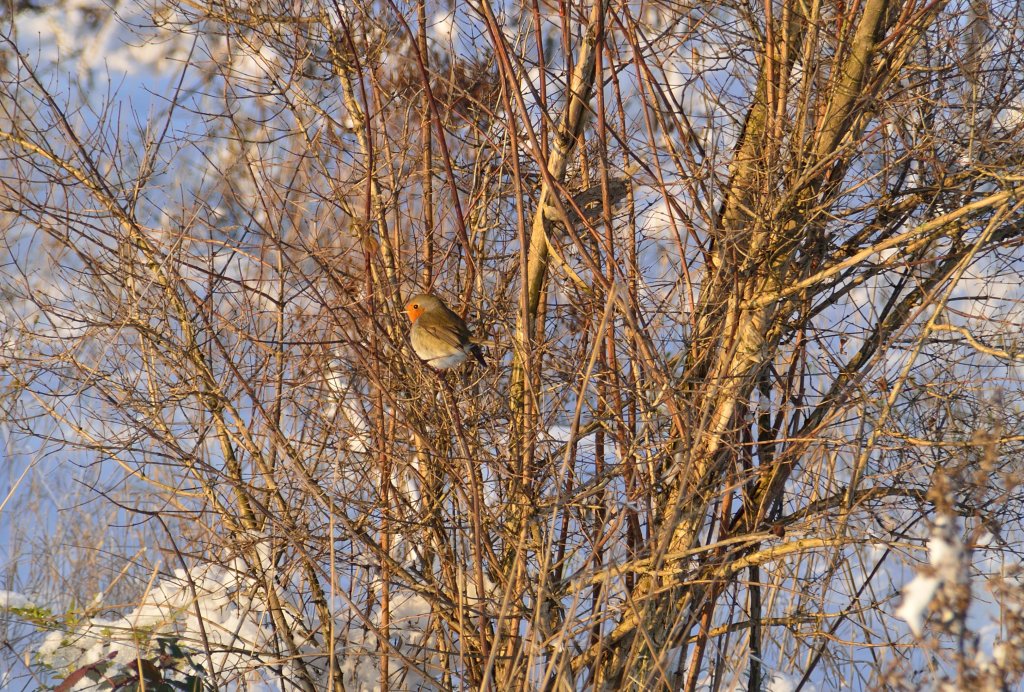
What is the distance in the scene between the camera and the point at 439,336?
3.10 meters

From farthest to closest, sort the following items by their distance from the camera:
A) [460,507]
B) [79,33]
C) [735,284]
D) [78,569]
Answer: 1. [79,33]
2. [78,569]
3. [460,507]
4. [735,284]

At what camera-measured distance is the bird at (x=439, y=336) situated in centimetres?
306

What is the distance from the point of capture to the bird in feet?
10.0

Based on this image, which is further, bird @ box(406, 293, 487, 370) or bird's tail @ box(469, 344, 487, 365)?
bird's tail @ box(469, 344, 487, 365)

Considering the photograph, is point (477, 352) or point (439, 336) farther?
point (477, 352)

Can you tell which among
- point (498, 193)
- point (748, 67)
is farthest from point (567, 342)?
point (748, 67)

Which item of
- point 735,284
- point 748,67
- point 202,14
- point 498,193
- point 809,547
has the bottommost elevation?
point 809,547

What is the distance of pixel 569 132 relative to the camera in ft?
9.83

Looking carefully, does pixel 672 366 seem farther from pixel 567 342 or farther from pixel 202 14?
pixel 202 14

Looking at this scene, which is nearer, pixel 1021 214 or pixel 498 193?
pixel 1021 214

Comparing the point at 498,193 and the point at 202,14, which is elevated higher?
the point at 202,14

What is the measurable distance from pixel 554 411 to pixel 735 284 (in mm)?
710

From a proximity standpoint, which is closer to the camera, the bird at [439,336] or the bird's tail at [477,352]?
the bird at [439,336]

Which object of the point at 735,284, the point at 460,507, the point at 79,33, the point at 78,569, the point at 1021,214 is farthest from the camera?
the point at 79,33
